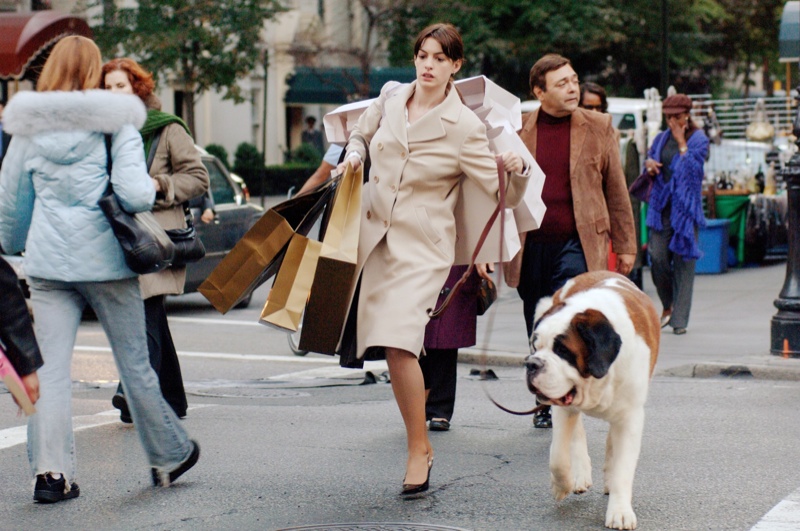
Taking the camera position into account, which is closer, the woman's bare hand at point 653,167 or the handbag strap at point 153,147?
the handbag strap at point 153,147

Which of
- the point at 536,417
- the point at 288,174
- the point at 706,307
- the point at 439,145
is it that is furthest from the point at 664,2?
the point at 288,174

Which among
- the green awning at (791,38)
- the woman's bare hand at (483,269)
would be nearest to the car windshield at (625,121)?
the green awning at (791,38)

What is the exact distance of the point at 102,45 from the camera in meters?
24.7

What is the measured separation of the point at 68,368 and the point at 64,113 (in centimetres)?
109

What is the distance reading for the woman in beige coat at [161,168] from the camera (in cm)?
714

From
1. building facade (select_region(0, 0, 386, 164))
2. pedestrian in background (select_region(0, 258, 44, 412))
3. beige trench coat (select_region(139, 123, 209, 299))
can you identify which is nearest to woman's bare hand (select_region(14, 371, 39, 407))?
pedestrian in background (select_region(0, 258, 44, 412))

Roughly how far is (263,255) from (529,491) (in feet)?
5.18

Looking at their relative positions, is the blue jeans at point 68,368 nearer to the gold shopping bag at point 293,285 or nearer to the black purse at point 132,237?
the black purse at point 132,237

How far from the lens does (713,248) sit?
1755cm

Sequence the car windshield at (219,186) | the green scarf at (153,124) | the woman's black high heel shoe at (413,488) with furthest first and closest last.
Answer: the car windshield at (219,186) → the green scarf at (153,124) → the woman's black high heel shoe at (413,488)

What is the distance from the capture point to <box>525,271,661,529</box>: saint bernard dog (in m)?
4.95

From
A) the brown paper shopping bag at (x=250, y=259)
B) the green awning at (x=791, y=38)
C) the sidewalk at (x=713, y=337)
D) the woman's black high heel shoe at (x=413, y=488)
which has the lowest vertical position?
the sidewalk at (x=713, y=337)

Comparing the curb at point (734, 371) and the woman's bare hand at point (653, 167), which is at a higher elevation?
the woman's bare hand at point (653, 167)

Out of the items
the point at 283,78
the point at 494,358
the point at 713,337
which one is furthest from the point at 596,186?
the point at 283,78
